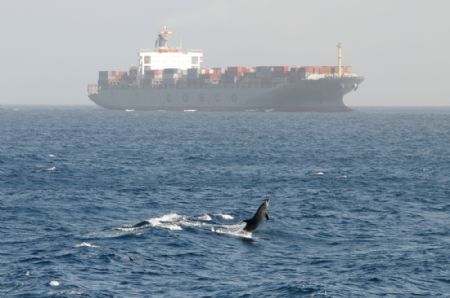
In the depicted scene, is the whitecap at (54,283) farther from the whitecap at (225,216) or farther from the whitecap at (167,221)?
the whitecap at (225,216)

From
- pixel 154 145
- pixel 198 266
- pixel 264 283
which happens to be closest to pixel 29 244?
pixel 198 266

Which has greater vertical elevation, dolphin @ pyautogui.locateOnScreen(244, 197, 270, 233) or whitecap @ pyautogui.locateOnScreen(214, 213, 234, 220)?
dolphin @ pyautogui.locateOnScreen(244, 197, 270, 233)

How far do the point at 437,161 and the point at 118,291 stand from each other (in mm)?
52462

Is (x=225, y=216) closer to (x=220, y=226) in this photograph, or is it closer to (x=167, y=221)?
(x=220, y=226)

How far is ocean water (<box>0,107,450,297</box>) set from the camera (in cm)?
2616

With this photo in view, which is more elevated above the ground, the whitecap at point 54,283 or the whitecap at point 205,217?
the whitecap at point 205,217

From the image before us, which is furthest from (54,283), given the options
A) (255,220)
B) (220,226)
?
(220,226)

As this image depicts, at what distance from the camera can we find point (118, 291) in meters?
24.8

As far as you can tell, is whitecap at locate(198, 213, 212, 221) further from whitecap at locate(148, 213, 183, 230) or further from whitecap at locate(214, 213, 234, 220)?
whitecap at locate(148, 213, 183, 230)

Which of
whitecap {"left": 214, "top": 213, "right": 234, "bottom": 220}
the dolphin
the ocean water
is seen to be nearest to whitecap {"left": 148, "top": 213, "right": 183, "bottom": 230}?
the ocean water

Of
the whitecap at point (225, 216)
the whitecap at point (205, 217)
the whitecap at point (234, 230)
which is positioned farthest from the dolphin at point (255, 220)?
the whitecap at point (225, 216)

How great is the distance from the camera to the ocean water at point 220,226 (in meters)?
A: 26.2

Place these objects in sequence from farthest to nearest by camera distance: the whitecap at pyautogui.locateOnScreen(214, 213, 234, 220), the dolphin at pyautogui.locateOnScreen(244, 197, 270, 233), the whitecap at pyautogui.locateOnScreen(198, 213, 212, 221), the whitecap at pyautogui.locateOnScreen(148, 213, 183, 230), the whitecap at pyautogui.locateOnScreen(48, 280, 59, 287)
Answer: the whitecap at pyautogui.locateOnScreen(214, 213, 234, 220)
the whitecap at pyautogui.locateOnScreen(198, 213, 212, 221)
the whitecap at pyautogui.locateOnScreen(148, 213, 183, 230)
the dolphin at pyautogui.locateOnScreen(244, 197, 270, 233)
the whitecap at pyautogui.locateOnScreen(48, 280, 59, 287)

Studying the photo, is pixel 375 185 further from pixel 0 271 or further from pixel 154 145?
pixel 154 145
